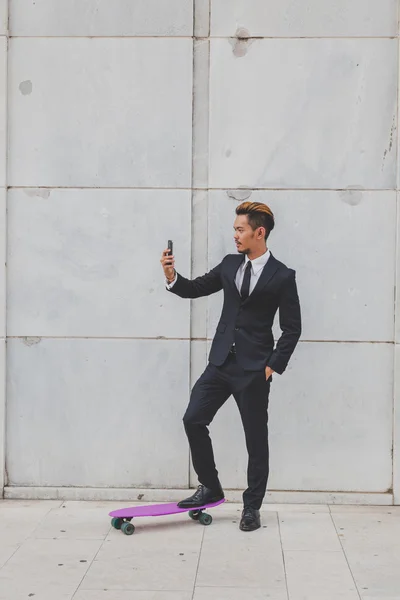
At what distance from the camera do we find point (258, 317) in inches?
240

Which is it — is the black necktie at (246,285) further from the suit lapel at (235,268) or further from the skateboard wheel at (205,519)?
the skateboard wheel at (205,519)

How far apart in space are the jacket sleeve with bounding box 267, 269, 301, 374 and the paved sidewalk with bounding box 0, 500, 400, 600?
1.19 m

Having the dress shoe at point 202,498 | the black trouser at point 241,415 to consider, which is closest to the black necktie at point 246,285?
the black trouser at point 241,415

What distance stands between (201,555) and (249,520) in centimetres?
66

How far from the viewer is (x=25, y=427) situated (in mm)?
7035

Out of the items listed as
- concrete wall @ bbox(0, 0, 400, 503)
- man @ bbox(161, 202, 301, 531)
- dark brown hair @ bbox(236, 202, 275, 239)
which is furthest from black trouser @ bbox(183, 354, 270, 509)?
dark brown hair @ bbox(236, 202, 275, 239)

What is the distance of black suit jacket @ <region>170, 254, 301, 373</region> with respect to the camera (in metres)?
6.01

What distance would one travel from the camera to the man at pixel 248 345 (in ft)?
19.8

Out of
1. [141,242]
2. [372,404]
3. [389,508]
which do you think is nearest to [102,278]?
[141,242]

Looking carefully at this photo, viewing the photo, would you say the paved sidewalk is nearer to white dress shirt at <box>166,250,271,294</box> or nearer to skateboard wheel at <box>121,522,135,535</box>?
skateboard wheel at <box>121,522,135,535</box>

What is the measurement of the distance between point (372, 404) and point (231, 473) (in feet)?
4.05

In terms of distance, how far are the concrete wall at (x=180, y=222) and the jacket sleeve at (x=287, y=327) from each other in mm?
859

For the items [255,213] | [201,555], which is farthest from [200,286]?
[201,555]

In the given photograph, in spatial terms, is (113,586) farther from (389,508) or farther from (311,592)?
(389,508)
